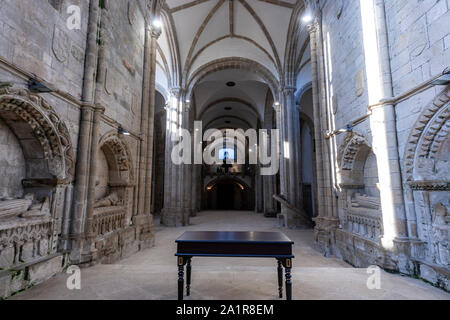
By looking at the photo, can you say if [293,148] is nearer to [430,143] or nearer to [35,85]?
[430,143]

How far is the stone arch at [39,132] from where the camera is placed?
3559 mm

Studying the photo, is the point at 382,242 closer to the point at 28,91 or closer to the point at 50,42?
the point at 28,91

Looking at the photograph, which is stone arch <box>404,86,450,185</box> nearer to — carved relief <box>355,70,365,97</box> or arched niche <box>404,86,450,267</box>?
arched niche <box>404,86,450,267</box>

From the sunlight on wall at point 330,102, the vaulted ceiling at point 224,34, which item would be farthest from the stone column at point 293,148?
the sunlight on wall at point 330,102

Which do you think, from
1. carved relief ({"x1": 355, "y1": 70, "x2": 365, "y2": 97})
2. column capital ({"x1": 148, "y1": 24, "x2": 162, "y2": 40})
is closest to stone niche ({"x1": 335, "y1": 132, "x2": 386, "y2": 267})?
carved relief ({"x1": 355, "y1": 70, "x2": 365, "y2": 97})

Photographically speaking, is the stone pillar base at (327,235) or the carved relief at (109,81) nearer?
the carved relief at (109,81)

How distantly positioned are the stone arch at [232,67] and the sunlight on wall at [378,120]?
9.42 meters

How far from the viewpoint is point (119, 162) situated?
6625 mm

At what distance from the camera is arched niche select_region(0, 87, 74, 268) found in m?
3.51

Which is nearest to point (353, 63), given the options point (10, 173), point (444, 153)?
point (444, 153)

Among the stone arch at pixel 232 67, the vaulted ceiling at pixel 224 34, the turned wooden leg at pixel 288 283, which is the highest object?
the vaulted ceiling at pixel 224 34

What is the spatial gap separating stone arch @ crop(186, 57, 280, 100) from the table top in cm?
1255

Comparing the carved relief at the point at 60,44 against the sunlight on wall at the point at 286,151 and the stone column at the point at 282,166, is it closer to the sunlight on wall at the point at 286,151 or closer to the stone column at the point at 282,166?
the sunlight on wall at the point at 286,151
